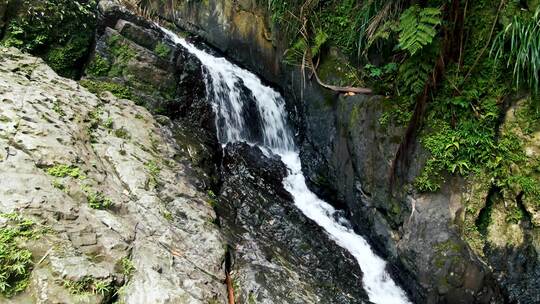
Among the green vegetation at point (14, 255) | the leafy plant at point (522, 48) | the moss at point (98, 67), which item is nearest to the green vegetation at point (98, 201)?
the green vegetation at point (14, 255)

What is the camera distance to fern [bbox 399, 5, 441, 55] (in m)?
4.10

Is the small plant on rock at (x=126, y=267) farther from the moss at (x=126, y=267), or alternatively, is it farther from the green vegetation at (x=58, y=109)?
the green vegetation at (x=58, y=109)

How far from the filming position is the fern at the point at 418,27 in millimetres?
4098

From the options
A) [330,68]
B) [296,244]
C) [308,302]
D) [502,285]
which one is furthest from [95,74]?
[502,285]

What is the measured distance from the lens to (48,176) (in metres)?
3.47

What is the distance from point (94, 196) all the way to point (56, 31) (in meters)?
4.25

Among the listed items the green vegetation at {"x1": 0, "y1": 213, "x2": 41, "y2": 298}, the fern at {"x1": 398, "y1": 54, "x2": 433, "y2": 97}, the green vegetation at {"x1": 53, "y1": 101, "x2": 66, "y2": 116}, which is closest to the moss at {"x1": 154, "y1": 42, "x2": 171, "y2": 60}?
the green vegetation at {"x1": 53, "y1": 101, "x2": 66, "y2": 116}

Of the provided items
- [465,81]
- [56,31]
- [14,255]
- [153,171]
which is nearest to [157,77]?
[56,31]

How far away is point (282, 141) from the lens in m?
7.87

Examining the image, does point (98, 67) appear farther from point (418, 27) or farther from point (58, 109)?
point (418, 27)

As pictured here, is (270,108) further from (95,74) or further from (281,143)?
(95,74)

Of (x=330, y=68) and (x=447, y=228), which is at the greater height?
(x=330, y=68)

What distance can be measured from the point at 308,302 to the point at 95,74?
5.69 meters

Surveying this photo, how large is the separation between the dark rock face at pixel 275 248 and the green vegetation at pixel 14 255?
2.04 metres
